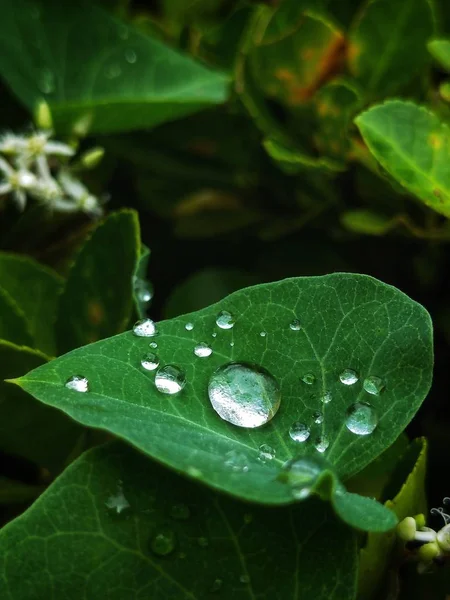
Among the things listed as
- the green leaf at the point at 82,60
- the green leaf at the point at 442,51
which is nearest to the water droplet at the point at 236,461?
the green leaf at the point at 442,51

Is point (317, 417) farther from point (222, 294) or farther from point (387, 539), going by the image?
point (222, 294)

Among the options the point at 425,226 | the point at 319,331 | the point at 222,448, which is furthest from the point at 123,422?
the point at 425,226

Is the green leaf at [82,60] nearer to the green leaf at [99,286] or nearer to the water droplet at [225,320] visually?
the green leaf at [99,286]

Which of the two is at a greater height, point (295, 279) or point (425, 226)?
point (295, 279)

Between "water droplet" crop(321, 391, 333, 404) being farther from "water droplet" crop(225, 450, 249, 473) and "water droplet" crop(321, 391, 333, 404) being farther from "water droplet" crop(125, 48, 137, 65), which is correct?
"water droplet" crop(125, 48, 137, 65)

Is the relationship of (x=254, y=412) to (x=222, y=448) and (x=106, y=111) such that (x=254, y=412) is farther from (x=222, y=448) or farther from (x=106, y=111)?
(x=106, y=111)

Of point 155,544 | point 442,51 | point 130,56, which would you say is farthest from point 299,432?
point 130,56

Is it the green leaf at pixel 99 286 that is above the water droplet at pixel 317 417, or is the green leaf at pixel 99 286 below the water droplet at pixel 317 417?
below
